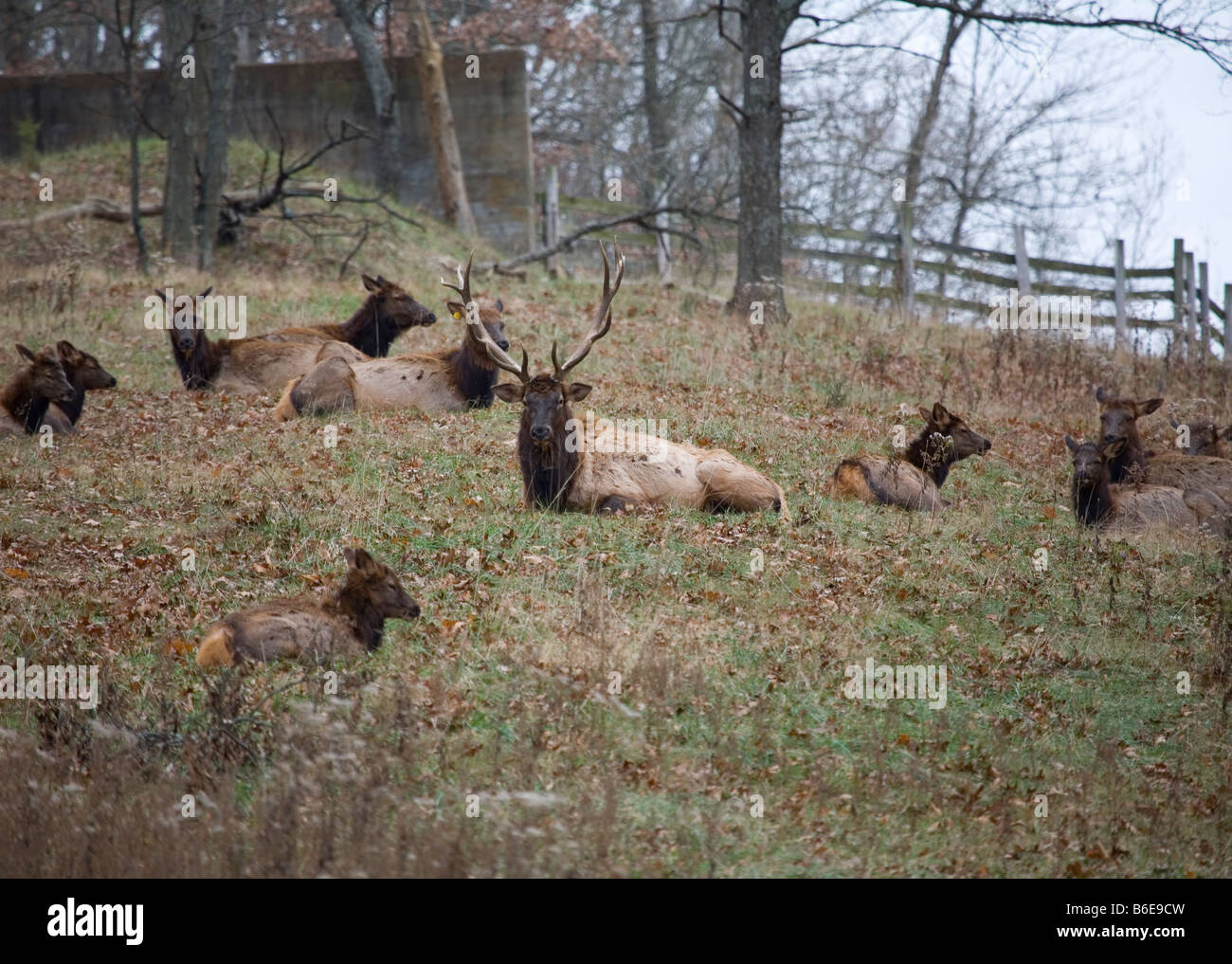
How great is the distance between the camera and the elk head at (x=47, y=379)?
13.0m

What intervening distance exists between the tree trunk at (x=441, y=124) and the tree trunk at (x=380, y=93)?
0.70 metres

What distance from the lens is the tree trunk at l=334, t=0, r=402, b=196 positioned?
25406 mm

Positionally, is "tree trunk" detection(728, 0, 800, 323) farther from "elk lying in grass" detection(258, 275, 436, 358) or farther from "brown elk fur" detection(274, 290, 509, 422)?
"brown elk fur" detection(274, 290, 509, 422)

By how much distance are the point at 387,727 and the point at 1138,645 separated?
198 inches

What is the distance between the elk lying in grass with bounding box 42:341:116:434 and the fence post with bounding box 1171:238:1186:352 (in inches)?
731

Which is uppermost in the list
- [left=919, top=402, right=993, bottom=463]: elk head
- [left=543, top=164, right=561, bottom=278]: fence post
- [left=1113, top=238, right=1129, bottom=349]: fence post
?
[left=543, top=164, right=561, bottom=278]: fence post

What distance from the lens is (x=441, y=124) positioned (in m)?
25.2

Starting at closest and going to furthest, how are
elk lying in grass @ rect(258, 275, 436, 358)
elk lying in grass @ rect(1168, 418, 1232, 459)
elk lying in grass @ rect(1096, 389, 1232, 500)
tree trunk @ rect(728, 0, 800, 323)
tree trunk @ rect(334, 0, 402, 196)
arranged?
elk lying in grass @ rect(1096, 389, 1232, 500) → elk lying in grass @ rect(1168, 418, 1232, 459) → elk lying in grass @ rect(258, 275, 436, 358) → tree trunk @ rect(728, 0, 800, 323) → tree trunk @ rect(334, 0, 402, 196)

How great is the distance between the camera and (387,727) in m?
6.39

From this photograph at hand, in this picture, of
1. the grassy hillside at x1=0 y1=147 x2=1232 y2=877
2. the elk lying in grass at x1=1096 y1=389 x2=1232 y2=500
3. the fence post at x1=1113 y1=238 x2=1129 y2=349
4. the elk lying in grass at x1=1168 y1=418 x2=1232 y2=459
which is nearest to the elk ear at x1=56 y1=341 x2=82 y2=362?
the grassy hillside at x1=0 y1=147 x2=1232 y2=877

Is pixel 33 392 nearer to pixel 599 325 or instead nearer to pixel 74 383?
pixel 74 383

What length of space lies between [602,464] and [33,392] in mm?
6215

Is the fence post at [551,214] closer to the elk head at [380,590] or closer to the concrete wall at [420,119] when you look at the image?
the concrete wall at [420,119]

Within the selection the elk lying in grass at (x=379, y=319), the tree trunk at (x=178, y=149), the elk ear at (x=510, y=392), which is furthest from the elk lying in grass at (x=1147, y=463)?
the tree trunk at (x=178, y=149)
